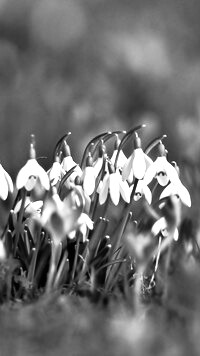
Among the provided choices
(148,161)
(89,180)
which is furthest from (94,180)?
(148,161)

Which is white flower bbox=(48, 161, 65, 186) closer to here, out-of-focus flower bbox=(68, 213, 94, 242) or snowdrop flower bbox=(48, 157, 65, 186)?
snowdrop flower bbox=(48, 157, 65, 186)

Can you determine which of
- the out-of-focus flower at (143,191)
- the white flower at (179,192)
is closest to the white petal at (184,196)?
the white flower at (179,192)

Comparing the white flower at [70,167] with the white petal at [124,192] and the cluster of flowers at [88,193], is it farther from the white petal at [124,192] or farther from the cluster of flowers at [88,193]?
the white petal at [124,192]

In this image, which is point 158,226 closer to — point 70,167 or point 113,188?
point 113,188

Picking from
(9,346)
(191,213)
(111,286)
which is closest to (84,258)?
(111,286)

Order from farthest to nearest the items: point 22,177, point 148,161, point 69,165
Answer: point 69,165 < point 148,161 < point 22,177

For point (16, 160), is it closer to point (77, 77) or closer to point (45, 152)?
point (45, 152)
